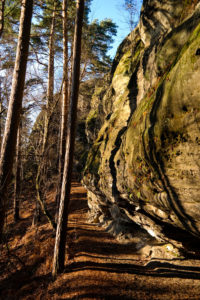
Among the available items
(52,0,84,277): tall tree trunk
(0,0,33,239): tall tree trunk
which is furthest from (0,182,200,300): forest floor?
(0,0,33,239): tall tree trunk

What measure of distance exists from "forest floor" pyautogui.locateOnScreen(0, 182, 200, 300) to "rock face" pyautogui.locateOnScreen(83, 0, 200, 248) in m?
1.16

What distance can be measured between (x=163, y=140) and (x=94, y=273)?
16.9 feet

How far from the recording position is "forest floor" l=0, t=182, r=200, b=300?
487 centimetres

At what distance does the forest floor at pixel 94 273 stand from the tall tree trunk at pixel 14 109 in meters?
1.56

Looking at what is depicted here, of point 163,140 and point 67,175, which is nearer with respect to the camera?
point 163,140

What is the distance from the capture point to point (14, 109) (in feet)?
14.5

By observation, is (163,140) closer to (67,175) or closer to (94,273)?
(67,175)

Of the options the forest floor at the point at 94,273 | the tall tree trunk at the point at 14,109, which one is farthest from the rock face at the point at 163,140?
the tall tree trunk at the point at 14,109

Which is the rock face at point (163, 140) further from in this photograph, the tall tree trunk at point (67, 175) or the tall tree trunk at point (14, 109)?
the tall tree trunk at point (14, 109)

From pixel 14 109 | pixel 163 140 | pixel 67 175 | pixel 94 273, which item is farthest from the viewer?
pixel 67 175

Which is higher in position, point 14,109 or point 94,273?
point 14,109

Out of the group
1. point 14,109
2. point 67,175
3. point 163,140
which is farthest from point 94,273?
point 14,109

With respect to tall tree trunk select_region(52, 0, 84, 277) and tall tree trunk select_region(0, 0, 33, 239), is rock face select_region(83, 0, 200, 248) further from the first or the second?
tall tree trunk select_region(0, 0, 33, 239)

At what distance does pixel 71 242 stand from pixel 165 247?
13.4 ft
